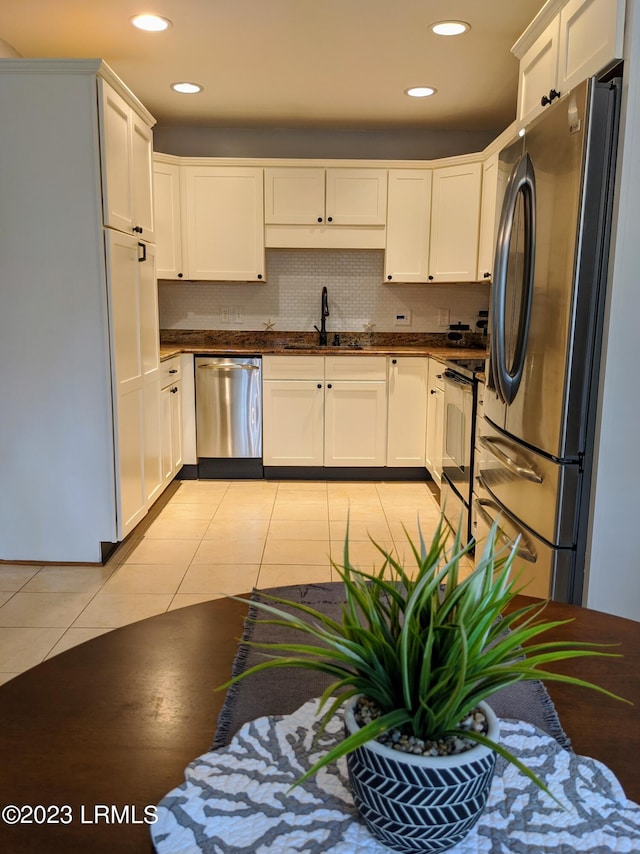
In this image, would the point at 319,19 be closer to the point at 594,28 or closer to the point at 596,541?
the point at 594,28

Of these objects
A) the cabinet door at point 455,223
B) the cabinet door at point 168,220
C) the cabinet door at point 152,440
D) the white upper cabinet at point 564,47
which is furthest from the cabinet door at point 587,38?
the cabinet door at point 168,220

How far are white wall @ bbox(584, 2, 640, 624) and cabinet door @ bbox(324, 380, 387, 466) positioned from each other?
2.80 m

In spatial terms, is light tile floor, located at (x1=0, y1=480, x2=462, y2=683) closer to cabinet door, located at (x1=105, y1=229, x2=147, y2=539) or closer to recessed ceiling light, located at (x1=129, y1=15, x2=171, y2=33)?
cabinet door, located at (x1=105, y1=229, x2=147, y2=539)

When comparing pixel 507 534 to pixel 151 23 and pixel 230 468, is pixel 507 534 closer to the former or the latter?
pixel 230 468

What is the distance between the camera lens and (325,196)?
4.82 metres

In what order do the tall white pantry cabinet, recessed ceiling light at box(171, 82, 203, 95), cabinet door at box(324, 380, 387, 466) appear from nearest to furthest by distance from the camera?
the tall white pantry cabinet, recessed ceiling light at box(171, 82, 203, 95), cabinet door at box(324, 380, 387, 466)

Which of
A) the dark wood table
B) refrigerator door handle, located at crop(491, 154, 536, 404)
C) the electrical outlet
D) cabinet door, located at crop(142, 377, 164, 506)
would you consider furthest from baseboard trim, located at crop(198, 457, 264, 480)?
the dark wood table

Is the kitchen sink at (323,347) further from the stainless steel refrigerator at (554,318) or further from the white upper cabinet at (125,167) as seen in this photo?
the stainless steel refrigerator at (554,318)

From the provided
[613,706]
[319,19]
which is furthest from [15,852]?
[319,19]

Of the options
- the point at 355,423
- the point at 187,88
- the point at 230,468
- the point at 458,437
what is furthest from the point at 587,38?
the point at 230,468

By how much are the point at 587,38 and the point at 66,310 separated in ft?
7.42

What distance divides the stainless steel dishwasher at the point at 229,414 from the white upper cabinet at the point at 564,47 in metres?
2.51

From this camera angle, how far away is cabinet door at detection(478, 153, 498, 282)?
4352 mm

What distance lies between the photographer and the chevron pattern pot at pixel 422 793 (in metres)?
0.60
